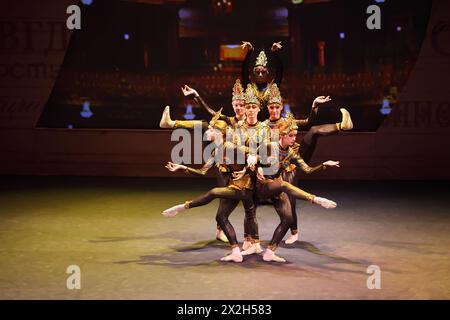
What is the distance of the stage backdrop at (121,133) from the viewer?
382 inches

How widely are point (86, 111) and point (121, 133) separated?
2.15 feet

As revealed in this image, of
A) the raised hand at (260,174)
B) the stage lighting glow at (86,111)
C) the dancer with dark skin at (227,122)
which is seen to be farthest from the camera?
the stage lighting glow at (86,111)

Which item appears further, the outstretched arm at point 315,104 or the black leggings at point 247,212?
the outstretched arm at point 315,104

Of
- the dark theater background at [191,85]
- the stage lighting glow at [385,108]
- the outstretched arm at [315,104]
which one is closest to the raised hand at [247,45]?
the outstretched arm at [315,104]

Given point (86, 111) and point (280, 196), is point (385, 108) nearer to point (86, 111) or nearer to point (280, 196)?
point (86, 111)

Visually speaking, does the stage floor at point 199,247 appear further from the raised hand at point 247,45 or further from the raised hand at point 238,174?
the raised hand at point 247,45

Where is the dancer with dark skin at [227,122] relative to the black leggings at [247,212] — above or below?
above

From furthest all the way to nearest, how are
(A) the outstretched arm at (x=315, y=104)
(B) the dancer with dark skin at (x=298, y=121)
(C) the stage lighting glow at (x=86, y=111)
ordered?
1. (C) the stage lighting glow at (x=86, y=111)
2. (A) the outstretched arm at (x=315, y=104)
3. (B) the dancer with dark skin at (x=298, y=121)

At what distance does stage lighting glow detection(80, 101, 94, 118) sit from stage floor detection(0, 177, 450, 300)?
5.29 feet

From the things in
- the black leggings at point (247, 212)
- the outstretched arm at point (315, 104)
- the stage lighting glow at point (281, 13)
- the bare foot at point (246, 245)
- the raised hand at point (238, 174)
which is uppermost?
the stage lighting glow at point (281, 13)

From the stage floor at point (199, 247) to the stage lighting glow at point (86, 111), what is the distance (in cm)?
161

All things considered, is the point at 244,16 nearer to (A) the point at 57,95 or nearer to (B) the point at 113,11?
(B) the point at 113,11

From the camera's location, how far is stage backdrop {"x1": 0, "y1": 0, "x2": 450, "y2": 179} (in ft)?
31.8

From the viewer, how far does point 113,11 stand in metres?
9.93
